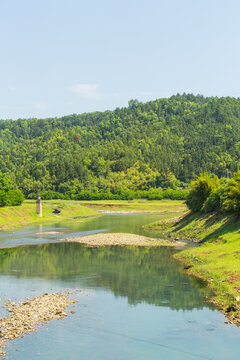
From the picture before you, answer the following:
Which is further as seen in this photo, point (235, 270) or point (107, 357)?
point (235, 270)

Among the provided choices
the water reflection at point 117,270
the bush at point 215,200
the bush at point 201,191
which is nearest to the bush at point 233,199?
the bush at point 215,200

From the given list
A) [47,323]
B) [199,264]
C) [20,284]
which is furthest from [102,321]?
[199,264]

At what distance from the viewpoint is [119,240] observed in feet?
320

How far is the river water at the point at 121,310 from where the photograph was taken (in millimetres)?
33500

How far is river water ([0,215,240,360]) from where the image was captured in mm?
33500

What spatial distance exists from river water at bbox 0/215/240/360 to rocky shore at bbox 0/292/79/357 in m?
1.11

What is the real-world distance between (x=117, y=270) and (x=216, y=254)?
52.0ft

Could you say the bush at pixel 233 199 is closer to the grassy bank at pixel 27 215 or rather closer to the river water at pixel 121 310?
the river water at pixel 121 310

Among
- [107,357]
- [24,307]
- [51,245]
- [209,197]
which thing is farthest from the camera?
[209,197]

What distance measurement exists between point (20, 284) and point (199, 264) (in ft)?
87.4

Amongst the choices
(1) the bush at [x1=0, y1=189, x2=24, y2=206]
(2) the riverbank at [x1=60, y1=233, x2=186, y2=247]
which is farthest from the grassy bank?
(2) the riverbank at [x1=60, y1=233, x2=186, y2=247]

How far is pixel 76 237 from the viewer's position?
10556cm

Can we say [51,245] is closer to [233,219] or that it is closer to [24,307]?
[233,219]

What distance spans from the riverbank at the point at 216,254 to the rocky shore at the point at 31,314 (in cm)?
1668
